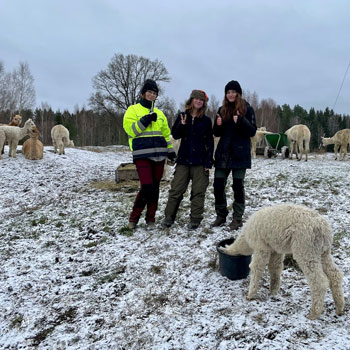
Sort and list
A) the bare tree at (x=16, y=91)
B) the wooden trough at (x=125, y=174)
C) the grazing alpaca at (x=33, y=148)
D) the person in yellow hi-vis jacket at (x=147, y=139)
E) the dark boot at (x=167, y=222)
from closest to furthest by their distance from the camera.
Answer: the person in yellow hi-vis jacket at (x=147, y=139), the dark boot at (x=167, y=222), the wooden trough at (x=125, y=174), the grazing alpaca at (x=33, y=148), the bare tree at (x=16, y=91)

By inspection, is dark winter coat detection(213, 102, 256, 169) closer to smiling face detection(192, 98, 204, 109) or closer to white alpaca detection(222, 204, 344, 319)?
smiling face detection(192, 98, 204, 109)

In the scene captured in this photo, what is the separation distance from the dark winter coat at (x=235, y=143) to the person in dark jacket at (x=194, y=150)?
0.22 meters

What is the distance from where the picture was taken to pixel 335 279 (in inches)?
100

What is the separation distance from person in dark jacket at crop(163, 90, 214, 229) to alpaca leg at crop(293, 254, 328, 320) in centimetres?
238

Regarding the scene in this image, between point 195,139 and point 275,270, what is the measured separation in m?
2.42

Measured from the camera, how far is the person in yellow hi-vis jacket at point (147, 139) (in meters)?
4.46

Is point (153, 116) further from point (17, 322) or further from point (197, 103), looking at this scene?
point (17, 322)

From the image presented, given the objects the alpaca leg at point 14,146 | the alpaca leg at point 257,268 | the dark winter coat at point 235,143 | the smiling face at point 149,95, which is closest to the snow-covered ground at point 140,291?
the alpaca leg at point 257,268

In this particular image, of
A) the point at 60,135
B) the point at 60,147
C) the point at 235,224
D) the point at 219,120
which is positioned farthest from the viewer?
the point at 60,147

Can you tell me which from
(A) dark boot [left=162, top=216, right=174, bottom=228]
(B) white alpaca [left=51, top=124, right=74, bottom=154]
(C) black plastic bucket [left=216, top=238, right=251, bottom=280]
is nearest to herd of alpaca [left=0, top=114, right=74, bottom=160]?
(B) white alpaca [left=51, top=124, right=74, bottom=154]

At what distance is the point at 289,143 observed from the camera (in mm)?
15953

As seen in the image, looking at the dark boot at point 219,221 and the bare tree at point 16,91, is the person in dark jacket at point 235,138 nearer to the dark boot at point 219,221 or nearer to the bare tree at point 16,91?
the dark boot at point 219,221

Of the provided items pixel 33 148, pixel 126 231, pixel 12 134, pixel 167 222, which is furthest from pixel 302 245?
pixel 33 148

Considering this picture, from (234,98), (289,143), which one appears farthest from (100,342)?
(289,143)
